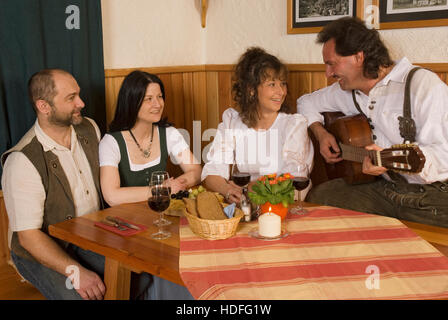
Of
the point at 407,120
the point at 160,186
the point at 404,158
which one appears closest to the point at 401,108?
the point at 407,120

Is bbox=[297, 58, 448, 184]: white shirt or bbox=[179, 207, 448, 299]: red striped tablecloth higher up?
bbox=[297, 58, 448, 184]: white shirt

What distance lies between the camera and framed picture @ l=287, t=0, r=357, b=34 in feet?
9.52

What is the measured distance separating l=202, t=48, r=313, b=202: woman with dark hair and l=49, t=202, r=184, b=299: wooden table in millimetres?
664

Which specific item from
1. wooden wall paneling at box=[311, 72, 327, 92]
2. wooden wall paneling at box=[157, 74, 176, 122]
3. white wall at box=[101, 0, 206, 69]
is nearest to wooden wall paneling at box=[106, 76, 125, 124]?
white wall at box=[101, 0, 206, 69]

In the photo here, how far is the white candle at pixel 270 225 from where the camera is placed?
152cm

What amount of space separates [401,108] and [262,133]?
2.50 ft

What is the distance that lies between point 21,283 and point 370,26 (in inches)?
104

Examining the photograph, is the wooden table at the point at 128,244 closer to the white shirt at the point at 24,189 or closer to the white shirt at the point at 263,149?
the white shirt at the point at 24,189

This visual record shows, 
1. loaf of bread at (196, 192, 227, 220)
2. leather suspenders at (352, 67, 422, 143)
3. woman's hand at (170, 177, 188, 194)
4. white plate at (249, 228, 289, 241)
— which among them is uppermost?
leather suspenders at (352, 67, 422, 143)

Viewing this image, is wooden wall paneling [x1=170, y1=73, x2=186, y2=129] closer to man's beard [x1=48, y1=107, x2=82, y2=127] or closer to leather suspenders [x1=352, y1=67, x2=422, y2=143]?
man's beard [x1=48, y1=107, x2=82, y2=127]

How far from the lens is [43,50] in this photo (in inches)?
101
